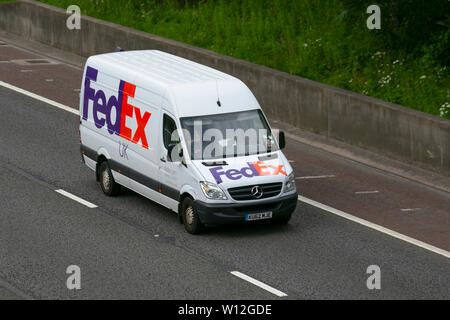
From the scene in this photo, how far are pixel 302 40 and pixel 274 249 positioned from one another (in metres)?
10.5

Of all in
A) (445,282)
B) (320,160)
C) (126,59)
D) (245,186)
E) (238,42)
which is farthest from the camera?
(238,42)

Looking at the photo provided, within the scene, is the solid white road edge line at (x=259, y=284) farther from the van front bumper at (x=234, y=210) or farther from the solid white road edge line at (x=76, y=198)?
the solid white road edge line at (x=76, y=198)

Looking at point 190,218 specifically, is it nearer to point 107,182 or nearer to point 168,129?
point 168,129

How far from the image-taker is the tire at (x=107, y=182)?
19.8 metres

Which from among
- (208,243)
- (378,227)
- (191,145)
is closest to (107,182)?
(191,145)

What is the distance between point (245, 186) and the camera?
691 inches

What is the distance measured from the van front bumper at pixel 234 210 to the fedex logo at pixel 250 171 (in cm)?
41

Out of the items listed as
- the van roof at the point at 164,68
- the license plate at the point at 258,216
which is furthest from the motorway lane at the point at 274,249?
the van roof at the point at 164,68

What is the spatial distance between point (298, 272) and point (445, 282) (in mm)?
2124

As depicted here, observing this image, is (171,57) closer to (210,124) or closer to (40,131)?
(210,124)

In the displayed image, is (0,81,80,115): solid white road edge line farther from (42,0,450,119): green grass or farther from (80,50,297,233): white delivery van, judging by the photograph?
(80,50,297,233): white delivery van

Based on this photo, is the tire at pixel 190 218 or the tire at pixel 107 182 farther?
the tire at pixel 107 182

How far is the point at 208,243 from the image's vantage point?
1755 cm

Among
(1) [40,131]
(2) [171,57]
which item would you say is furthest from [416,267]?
(1) [40,131]
